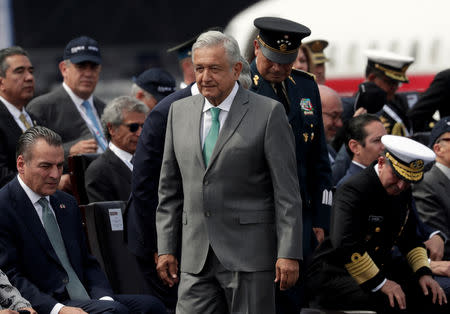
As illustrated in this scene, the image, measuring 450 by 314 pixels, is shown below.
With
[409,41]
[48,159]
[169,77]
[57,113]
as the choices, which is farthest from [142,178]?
[409,41]

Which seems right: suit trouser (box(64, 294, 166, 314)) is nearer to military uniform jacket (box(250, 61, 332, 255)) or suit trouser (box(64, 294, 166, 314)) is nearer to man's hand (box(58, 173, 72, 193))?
military uniform jacket (box(250, 61, 332, 255))

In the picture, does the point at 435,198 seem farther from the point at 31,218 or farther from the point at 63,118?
the point at 31,218

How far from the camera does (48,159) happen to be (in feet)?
18.2

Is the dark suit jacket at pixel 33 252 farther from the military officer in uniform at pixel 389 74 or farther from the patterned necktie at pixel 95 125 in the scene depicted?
the military officer in uniform at pixel 389 74

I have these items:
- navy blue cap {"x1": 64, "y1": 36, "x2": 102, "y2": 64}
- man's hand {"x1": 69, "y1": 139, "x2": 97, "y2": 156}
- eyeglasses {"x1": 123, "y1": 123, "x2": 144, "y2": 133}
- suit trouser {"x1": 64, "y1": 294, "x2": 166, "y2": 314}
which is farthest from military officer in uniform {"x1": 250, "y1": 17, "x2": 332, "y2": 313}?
navy blue cap {"x1": 64, "y1": 36, "x2": 102, "y2": 64}

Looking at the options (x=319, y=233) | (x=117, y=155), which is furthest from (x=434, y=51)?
(x=319, y=233)

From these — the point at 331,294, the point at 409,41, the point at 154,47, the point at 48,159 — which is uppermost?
the point at 48,159

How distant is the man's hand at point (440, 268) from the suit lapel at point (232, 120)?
2.60 metres

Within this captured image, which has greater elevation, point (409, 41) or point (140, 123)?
point (140, 123)

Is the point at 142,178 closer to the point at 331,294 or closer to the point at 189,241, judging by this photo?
the point at 189,241

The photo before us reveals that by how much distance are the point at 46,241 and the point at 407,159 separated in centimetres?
223

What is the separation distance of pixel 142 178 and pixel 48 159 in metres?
0.53

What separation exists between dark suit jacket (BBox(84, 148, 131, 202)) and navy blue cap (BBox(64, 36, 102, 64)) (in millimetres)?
1434

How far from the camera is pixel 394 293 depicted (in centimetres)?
632
